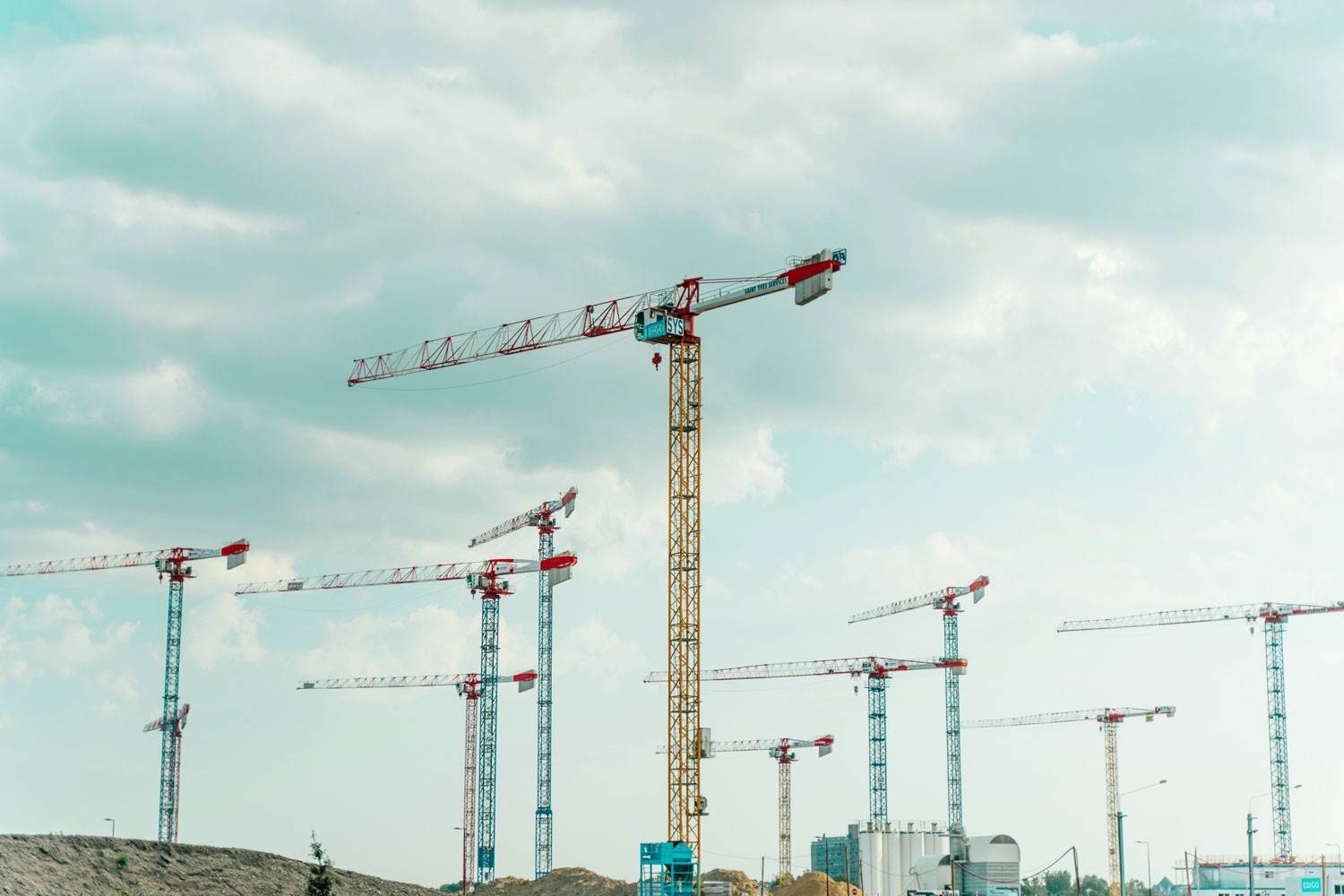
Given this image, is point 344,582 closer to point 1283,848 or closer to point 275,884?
point 275,884

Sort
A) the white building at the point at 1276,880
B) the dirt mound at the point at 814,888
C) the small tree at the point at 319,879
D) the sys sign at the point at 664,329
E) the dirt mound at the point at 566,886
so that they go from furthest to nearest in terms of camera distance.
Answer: the white building at the point at 1276,880, the dirt mound at the point at 566,886, the dirt mound at the point at 814,888, the sys sign at the point at 664,329, the small tree at the point at 319,879

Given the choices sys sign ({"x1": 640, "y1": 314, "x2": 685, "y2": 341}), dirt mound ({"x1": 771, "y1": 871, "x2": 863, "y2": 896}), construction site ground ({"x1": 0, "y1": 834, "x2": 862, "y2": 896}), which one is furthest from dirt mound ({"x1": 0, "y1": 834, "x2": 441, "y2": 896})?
sys sign ({"x1": 640, "y1": 314, "x2": 685, "y2": 341})

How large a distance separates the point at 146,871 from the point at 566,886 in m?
44.5

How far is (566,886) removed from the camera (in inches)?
4872

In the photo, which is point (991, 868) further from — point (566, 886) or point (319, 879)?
point (319, 879)

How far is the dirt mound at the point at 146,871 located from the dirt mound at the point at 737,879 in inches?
1427

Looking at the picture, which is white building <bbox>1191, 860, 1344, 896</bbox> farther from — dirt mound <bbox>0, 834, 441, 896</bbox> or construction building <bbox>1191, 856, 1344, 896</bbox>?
dirt mound <bbox>0, 834, 441, 896</bbox>

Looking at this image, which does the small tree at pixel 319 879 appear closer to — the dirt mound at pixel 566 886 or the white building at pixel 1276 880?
the dirt mound at pixel 566 886

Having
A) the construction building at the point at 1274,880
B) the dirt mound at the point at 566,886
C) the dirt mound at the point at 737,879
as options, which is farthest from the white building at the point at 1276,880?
the dirt mound at the point at 566,886

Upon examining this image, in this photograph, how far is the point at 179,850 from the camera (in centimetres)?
9031

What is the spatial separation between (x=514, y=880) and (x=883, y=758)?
60994 mm

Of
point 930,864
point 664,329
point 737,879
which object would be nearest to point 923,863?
point 930,864

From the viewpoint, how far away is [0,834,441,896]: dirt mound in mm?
80000

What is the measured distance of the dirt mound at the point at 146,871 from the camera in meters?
80.0
